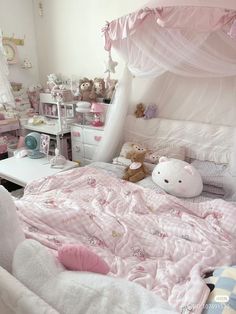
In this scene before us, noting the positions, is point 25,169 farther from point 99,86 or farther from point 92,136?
point 99,86

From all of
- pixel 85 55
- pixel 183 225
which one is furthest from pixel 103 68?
pixel 183 225

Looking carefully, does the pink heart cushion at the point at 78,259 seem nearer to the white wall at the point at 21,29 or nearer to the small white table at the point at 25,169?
the small white table at the point at 25,169

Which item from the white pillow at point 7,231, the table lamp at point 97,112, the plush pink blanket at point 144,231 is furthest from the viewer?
the table lamp at point 97,112

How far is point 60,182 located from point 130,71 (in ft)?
4.46

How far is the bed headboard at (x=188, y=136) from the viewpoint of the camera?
241cm

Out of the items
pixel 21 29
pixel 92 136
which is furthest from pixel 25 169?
pixel 21 29

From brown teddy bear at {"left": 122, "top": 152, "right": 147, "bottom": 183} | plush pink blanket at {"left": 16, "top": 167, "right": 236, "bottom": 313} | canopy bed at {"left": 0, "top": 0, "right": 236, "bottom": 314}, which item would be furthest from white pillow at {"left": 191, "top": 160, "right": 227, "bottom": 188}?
brown teddy bear at {"left": 122, "top": 152, "right": 147, "bottom": 183}

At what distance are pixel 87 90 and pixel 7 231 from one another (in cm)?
262

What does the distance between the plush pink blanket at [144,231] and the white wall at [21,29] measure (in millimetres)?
2402

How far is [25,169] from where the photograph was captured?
2715 mm

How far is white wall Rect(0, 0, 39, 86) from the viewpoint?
3.68 metres

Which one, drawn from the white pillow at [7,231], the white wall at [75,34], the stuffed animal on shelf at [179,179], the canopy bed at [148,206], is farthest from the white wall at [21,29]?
the white pillow at [7,231]

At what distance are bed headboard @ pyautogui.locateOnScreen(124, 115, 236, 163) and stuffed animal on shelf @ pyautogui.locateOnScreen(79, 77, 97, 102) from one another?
65 centimetres

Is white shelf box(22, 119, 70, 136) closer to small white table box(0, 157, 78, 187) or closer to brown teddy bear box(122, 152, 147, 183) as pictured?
small white table box(0, 157, 78, 187)
